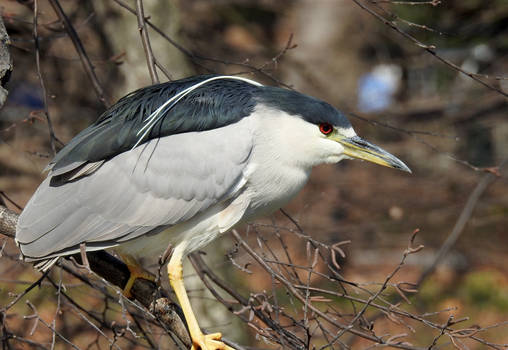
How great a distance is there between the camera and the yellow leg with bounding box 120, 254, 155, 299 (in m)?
2.66

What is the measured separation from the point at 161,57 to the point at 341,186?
2735mm

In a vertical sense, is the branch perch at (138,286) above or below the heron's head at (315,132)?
below

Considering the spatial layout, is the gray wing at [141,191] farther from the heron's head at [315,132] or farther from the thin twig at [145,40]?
the thin twig at [145,40]

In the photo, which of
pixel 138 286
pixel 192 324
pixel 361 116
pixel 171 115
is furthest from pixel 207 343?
pixel 361 116

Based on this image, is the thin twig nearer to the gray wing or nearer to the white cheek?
the gray wing

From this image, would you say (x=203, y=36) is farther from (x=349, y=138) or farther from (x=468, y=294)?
(x=349, y=138)

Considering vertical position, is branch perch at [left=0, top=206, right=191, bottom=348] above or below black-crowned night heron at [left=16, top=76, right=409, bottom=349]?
below

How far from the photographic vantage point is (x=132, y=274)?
8.87ft

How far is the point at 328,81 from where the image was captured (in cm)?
859

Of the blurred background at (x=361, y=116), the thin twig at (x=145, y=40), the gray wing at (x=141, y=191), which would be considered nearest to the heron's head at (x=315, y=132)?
the gray wing at (x=141, y=191)

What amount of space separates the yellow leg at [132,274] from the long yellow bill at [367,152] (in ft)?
2.92

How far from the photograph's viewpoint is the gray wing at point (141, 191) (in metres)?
2.56

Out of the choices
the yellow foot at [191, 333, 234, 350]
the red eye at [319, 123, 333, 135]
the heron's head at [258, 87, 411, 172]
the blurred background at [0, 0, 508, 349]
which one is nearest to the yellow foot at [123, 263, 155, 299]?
the yellow foot at [191, 333, 234, 350]

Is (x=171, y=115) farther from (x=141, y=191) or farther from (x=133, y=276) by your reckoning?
(x=133, y=276)
